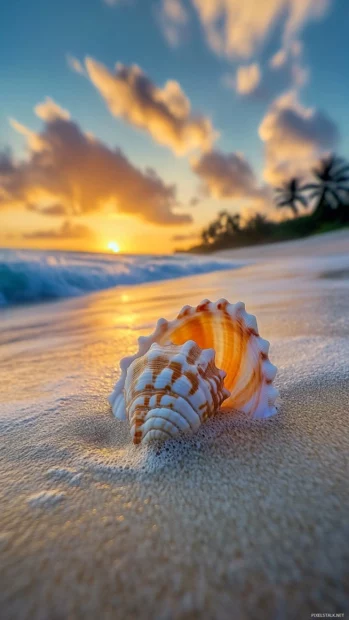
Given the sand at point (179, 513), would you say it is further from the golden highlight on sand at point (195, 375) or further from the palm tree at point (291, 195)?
the palm tree at point (291, 195)

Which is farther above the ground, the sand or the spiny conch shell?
the spiny conch shell

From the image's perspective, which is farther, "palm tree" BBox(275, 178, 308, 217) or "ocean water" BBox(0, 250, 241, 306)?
"palm tree" BBox(275, 178, 308, 217)

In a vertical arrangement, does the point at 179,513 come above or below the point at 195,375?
below

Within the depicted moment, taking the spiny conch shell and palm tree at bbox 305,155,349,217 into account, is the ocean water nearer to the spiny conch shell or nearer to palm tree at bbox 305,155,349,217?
the spiny conch shell

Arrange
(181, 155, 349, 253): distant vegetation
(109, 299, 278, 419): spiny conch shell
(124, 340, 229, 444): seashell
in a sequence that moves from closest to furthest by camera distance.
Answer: (124, 340, 229, 444): seashell → (109, 299, 278, 419): spiny conch shell → (181, 155, 349, 253): distant vegetation

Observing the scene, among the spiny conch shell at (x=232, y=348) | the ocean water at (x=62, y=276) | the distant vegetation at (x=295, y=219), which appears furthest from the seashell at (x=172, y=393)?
the distant vegetation at (x=295, y=219)

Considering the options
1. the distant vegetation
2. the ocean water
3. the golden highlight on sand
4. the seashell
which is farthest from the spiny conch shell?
the distant vegetation

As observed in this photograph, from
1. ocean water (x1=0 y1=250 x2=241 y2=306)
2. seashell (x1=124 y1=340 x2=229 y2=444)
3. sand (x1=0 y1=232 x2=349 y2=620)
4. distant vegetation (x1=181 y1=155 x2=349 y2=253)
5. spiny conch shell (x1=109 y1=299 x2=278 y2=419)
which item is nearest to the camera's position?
sand (x1=0 y1=232 x2=349 y2=620)

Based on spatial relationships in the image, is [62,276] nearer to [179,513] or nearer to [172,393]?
[172,393]

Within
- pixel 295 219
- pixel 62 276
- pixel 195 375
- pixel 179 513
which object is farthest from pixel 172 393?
pixel 295 219
